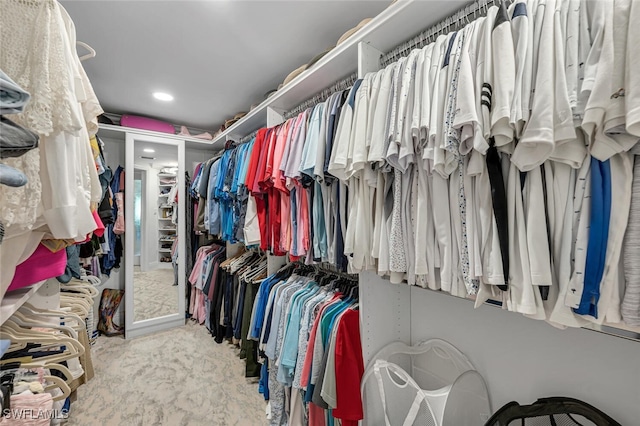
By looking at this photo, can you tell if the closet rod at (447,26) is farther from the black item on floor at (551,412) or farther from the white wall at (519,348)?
the black item on floor at (551,412)

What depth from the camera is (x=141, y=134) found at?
9.95 ft

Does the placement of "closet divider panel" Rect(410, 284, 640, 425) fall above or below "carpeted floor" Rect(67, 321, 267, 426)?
above

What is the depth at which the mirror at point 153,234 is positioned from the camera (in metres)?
3.01

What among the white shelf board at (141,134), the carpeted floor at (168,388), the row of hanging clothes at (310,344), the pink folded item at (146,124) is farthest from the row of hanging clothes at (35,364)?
the pink folded item at (146,124)

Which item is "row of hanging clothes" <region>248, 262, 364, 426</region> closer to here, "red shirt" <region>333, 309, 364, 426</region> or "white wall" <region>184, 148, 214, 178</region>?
"red shirt" <region>333, 309, 364, 426</region>

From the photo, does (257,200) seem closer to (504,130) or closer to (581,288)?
(504,130)

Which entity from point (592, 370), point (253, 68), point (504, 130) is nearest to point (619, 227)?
point (504, 130)

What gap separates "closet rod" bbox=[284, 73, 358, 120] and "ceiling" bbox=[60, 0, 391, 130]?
356 mm

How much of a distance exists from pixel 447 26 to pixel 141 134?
3.20 meters

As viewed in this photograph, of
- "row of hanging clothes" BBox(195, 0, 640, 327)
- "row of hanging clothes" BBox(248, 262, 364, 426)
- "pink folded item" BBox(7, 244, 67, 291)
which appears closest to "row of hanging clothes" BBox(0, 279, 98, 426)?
"pink folded item" BBox(7, 244, 67, 291)

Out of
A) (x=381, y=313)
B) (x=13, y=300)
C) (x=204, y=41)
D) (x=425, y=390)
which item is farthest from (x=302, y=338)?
(x=204, y=41)

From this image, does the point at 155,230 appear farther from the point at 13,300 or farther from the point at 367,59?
the point at 367,59

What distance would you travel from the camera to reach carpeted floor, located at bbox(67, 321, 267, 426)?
1.78 m

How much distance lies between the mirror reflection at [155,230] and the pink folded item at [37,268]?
2.35m
